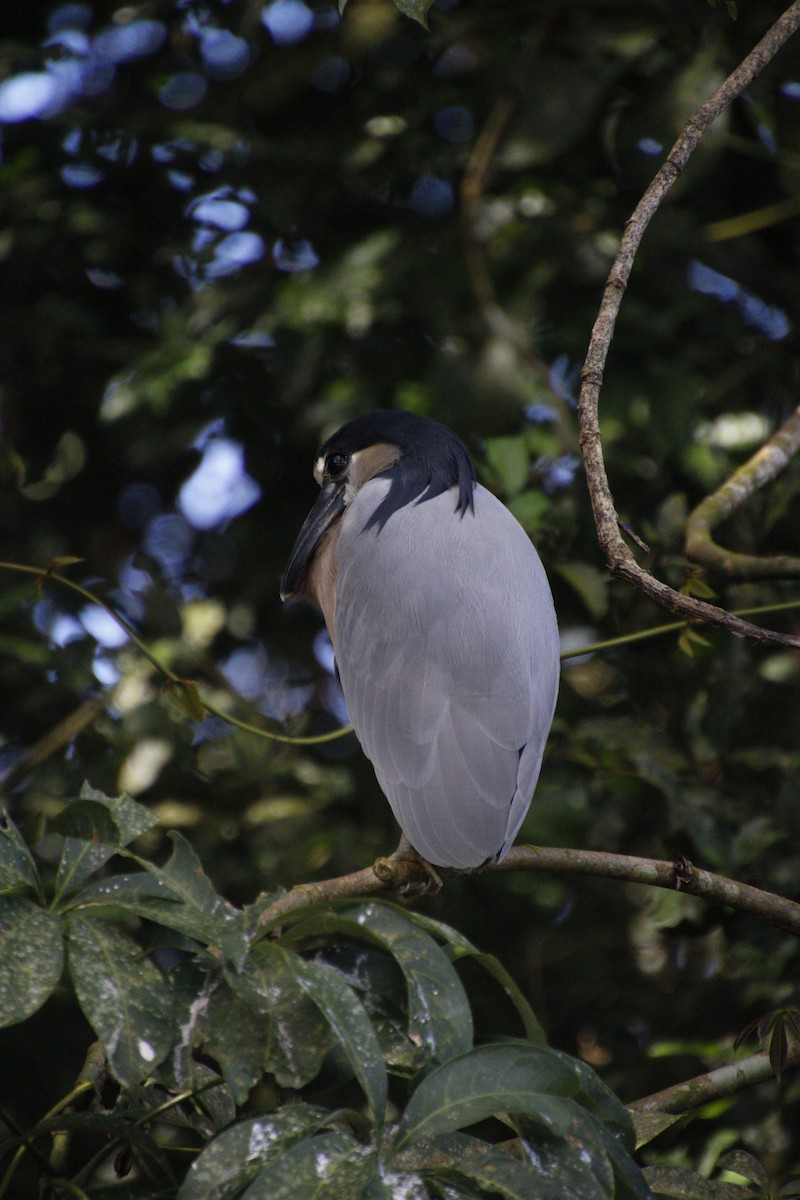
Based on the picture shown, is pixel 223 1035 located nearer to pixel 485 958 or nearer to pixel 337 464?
pixel 485 958

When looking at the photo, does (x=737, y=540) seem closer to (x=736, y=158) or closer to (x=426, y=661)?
(x=426, y=661)

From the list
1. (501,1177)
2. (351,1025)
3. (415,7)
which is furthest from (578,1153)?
(415,7)

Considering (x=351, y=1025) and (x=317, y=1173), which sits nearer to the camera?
(x=317, y=1173)

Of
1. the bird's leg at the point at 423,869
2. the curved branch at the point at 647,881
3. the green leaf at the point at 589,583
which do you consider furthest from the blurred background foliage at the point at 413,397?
the curved branch at the point at 647,881

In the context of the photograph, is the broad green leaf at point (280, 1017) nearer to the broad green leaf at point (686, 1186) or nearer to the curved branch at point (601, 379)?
the broad green leaf at point (686, 1186)

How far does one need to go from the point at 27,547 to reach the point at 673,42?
2047 mm

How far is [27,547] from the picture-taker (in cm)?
302

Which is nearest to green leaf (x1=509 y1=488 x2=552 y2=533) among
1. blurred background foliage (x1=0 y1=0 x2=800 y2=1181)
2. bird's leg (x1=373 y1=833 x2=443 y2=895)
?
blurred background foliage (x1=0 y1=0 x2=800 y2=1181)

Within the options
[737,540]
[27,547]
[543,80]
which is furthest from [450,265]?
[27,547]

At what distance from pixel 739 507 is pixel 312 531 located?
0.82m

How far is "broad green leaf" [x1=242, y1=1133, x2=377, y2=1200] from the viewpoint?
90 centimetres

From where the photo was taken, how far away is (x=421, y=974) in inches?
46.5

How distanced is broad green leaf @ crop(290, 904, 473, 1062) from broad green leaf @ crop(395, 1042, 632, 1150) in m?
0.14

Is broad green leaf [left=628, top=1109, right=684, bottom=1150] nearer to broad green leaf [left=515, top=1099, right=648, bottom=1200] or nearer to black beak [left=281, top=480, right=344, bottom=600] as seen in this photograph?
broad green leaf [left=515, top=1099, right=648, bottom=1200]
